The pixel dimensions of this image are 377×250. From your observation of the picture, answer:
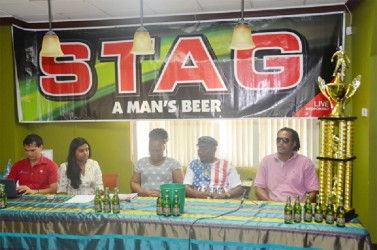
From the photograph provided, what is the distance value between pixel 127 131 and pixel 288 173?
2949 mm

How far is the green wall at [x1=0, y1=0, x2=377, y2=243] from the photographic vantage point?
150 inches

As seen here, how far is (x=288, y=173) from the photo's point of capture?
3.67 meters

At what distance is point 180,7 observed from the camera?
460 cm

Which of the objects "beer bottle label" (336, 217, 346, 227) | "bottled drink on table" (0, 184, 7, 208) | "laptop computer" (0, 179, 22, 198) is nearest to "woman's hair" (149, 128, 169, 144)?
"laptop computer" (0, 179, 22, 198)

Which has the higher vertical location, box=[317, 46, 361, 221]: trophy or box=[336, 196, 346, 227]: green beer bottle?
box=[317, 46, 361, 221]: trophy

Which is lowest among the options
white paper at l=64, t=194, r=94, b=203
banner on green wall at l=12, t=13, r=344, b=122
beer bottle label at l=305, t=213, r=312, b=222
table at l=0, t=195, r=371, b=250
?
table at l=0, t=195, r=371, b=250

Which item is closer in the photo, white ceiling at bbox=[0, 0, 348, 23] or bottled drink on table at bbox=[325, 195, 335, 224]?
bottled drink on table at bbox=[325, 195, 335, 224]

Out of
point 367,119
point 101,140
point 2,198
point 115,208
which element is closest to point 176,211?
A: point 115,208

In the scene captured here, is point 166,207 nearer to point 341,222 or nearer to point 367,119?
point 341,222

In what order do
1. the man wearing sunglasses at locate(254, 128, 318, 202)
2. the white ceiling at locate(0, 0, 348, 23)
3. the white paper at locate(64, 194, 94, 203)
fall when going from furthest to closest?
the white ceiling at locate(0, 0, 348, 23) < the man wearing sunglasses at locate(254, 128, 318, 202) < the white paper at locate(64, 194, 94, 203)

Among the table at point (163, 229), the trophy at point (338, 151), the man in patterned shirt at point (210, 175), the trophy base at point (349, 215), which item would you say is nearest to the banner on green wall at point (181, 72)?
the man in patterned shirt at point (210, 175)

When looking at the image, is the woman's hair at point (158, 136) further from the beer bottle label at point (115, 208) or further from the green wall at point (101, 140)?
the green wall at point (101, 140)

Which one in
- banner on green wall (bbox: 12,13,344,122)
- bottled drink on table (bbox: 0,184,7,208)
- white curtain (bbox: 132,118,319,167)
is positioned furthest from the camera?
white curtain (bbox: 132,118,319,167)

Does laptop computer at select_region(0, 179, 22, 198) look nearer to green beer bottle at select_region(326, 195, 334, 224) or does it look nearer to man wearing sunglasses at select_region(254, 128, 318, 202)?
man wearing sunglasses at select_region(254, 128, 318, 202)
